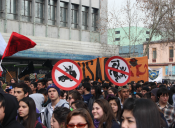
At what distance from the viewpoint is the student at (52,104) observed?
5146 millimetres

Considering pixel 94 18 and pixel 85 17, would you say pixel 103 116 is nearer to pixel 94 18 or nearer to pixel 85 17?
pixel 85 17

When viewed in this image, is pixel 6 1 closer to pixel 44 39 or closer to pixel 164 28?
pixel 44 39

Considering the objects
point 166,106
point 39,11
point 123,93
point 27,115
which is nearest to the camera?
point 27,115

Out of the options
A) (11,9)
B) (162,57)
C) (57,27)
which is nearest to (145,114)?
(11,9)

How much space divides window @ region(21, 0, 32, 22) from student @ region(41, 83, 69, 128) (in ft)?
49.2

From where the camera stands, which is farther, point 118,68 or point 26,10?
point 26,10

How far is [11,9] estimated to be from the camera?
18.9 m

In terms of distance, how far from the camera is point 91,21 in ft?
76.8

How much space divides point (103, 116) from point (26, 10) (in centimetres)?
1676

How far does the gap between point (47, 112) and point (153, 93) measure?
109 inches

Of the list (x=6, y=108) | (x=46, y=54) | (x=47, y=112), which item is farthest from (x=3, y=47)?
A: (x=46, y=54)

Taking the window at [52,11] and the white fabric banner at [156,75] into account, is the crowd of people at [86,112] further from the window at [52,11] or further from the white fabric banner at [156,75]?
the window at [52,11]

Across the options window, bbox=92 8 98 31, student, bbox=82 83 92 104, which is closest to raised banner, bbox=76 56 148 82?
student, bbox=82 83 92 104

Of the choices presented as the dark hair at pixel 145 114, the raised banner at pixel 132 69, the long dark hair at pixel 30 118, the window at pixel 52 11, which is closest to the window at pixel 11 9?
the window at pixel 52 11
